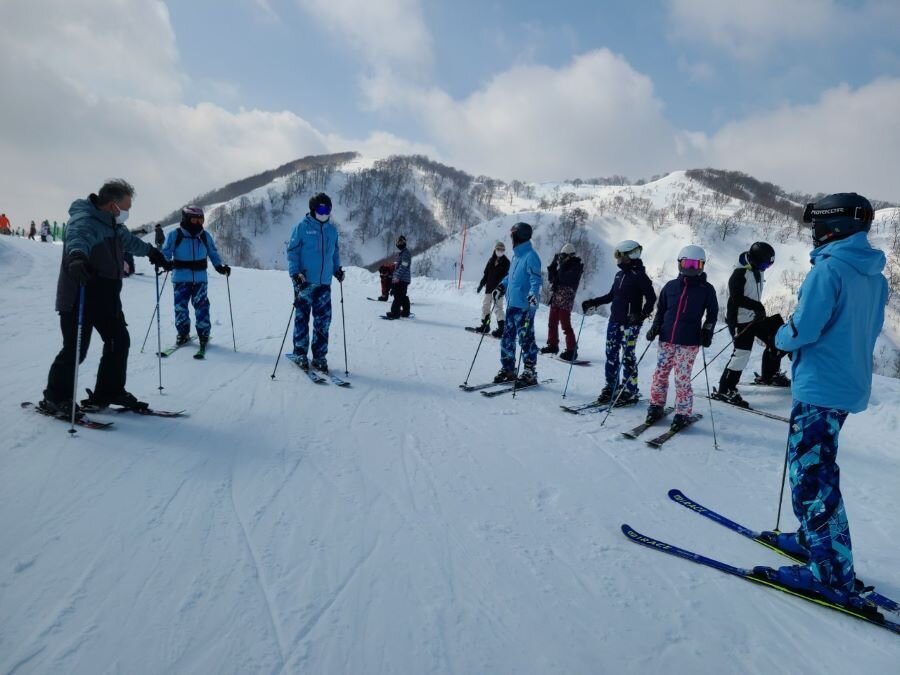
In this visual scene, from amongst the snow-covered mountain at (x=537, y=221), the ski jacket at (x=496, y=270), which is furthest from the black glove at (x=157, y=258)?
the snow-covered mountain at (x=537, y=221)

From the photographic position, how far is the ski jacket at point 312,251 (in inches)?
237

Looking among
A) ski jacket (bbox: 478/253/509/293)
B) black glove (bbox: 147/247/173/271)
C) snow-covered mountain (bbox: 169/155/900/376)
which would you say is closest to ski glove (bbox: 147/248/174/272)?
black glove (bbox: 147/247/173/271)

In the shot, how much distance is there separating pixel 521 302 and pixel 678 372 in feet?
7.04

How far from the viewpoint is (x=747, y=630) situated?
2402mm

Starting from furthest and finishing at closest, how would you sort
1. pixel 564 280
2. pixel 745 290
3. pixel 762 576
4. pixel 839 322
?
1. pixel 564 280
2. pixel 745 290
3. pixel 762 576
4. pixel 839 322

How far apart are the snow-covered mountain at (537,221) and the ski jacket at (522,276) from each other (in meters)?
23.6

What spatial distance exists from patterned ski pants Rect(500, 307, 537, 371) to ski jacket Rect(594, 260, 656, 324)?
106 centimetres

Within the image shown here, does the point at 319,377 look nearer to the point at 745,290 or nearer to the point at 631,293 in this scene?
the point at 631,293

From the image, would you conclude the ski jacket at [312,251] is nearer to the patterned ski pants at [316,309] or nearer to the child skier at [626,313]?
the patterned ski pants at [316,309]

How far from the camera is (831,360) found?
8.64 ft

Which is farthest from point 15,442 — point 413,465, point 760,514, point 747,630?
point 760,514

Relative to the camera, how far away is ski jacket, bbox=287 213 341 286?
19.7 ft

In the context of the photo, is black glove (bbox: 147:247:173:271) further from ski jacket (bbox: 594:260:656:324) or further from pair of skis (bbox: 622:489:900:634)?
ski jacket (bbox: 594:260:656:324)

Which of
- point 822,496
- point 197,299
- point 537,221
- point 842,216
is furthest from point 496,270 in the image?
point 537,221
